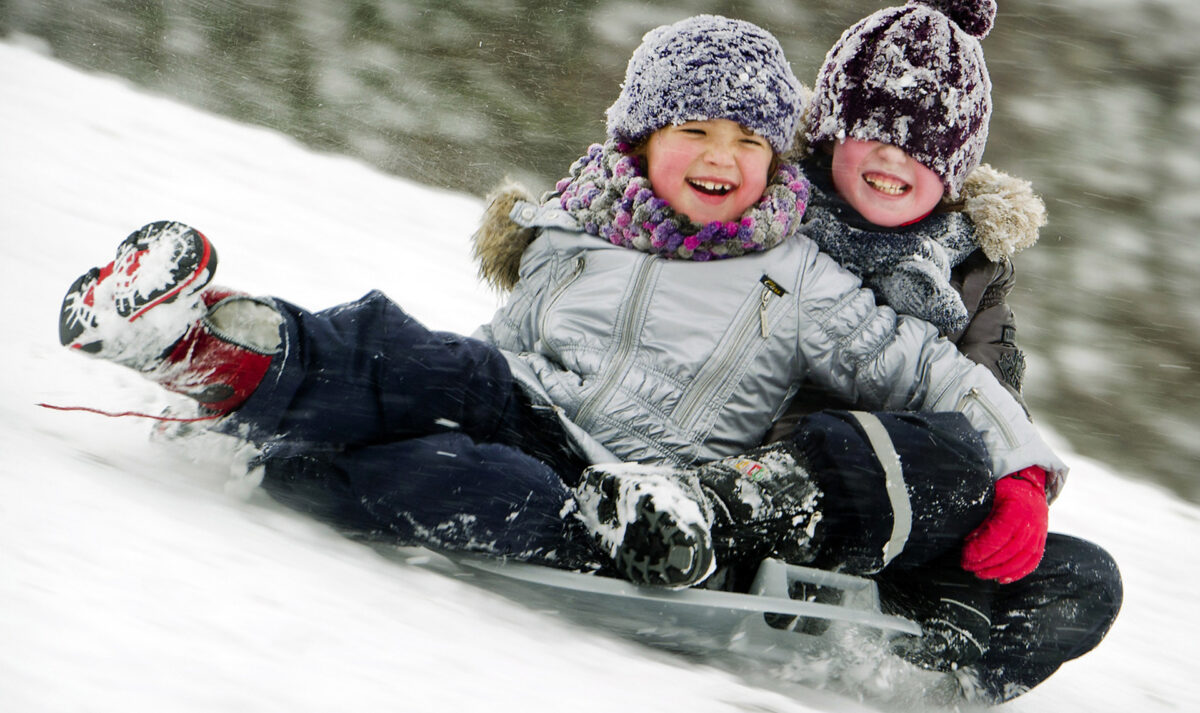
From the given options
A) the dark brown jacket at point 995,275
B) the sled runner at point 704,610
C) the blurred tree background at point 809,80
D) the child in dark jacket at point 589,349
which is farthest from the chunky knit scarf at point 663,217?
the blurred tree background at point 809,80

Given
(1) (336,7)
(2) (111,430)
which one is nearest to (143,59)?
(1) (336,7)

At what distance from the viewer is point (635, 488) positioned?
4.62ft

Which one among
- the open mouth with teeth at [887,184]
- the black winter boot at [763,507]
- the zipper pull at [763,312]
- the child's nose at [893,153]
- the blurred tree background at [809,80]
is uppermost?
the blurred tree background at [809,80]

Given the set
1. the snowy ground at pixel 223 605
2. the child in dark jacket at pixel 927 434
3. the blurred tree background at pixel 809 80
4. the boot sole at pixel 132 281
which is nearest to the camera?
the snowy ground at pixel 223 605

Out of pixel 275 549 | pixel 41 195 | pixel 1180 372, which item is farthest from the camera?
pixel 1180 372

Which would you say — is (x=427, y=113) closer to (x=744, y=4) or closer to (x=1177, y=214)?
(x=744, y=4)

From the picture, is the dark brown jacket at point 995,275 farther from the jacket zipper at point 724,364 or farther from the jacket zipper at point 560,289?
the jacket zipper at point 560,289

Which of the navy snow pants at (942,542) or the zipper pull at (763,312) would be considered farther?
the zipper pull at (763,312)

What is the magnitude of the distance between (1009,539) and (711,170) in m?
0.76

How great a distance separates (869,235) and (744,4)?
13.8 ft

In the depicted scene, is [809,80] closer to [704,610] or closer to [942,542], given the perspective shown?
[942,542]

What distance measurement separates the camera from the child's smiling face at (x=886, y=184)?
193 centimetres

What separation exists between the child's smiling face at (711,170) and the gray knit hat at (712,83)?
0.03m

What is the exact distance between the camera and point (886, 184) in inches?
77.1
